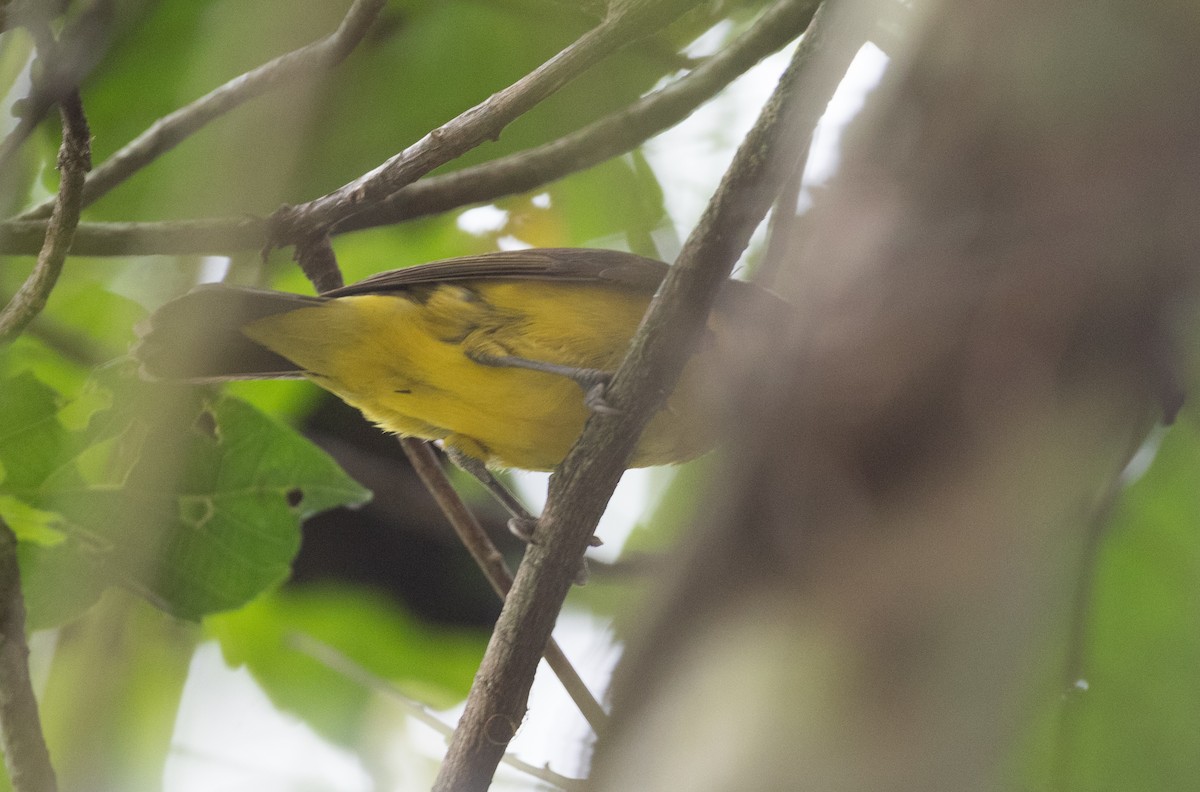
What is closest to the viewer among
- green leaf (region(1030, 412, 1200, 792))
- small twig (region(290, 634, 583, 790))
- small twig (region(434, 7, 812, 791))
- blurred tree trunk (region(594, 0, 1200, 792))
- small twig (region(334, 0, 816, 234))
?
blurred tree trunk (region(594, 0, 1200, 792))

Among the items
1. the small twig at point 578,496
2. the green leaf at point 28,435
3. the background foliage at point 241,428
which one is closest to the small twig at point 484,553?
the small twig at point 578,496

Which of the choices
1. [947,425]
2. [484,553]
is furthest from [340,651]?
[947,425]

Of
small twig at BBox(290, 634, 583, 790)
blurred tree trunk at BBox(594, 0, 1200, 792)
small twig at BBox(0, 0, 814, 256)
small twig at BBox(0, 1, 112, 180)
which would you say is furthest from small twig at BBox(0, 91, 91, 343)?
blurred tree trunk at BBox(594, 0, 1200, 792)

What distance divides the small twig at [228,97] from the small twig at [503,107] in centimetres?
29

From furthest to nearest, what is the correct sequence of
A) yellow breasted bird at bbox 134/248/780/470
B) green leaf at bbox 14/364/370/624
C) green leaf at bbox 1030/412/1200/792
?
yellow breasted bird at bbox 134/248/780/470
green leaf at bbox 14/364/370/624
green leaf at bbox 1030/412/1200/792

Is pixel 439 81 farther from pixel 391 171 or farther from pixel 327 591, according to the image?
pixel 327 591

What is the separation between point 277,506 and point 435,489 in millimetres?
402

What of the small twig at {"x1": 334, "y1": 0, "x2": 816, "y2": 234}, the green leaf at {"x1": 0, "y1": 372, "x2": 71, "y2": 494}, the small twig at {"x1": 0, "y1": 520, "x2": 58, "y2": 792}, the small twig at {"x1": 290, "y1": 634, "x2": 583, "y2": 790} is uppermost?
the small twig at {"x1": 334, "y1": 0, "x2": 816, "y2": 234}

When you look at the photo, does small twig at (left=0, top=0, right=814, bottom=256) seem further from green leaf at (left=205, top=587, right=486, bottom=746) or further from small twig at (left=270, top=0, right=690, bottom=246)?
green leaf at (left=205, top=587, right=486, bottom=746)

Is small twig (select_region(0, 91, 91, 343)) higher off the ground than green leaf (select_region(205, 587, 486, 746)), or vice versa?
green leaf (select_region(205, 587, 486, 746))

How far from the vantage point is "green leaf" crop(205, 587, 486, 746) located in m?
3.69

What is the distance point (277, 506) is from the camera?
269 cm

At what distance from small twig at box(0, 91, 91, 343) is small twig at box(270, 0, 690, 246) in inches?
17.5

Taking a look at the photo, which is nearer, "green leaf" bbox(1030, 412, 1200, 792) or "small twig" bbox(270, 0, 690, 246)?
"green leaf" bbox(1030, 412, 1200, 792)
